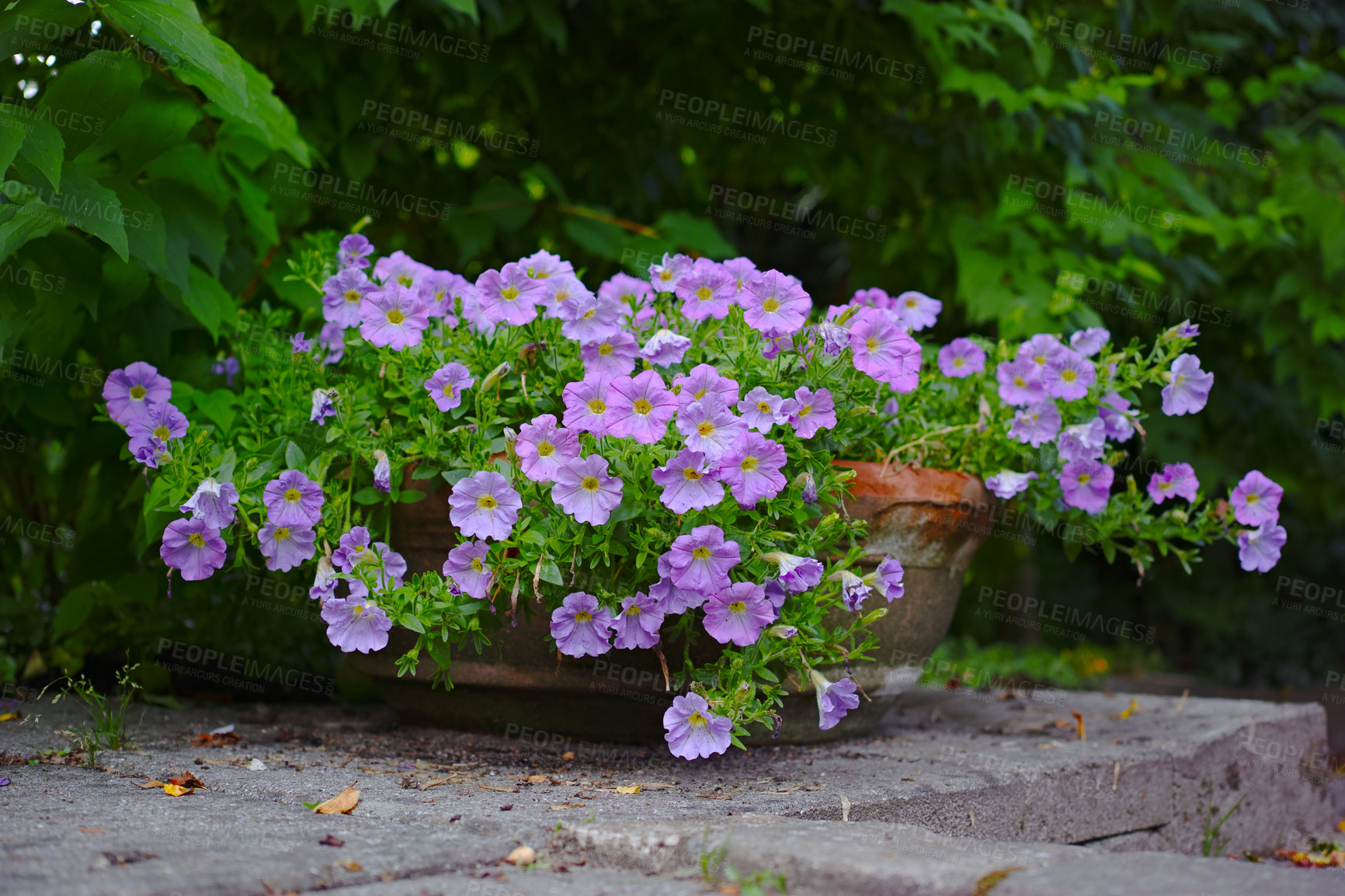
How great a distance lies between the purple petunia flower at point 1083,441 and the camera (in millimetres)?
1993

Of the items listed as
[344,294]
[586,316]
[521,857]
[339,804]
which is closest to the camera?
[521,857]

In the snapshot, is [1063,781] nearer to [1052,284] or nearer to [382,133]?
[1052,284]

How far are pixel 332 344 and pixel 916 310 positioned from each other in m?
1.26

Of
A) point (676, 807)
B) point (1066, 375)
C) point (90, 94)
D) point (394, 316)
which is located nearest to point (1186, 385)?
point (1066, 375)

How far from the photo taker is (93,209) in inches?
65.0

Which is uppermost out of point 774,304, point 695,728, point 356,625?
point 774,304

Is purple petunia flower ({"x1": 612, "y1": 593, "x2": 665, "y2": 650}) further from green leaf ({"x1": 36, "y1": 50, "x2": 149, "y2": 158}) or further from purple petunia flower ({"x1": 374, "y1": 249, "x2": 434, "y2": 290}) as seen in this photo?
green leaf ({"x1": 36, "y1": 50, "x2": 149, "y2": 158})

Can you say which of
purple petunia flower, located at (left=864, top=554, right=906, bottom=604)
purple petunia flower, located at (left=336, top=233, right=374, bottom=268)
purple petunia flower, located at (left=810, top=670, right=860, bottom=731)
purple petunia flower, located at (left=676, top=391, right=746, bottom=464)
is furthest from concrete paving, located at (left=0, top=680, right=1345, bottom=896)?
purple petunia flower, located at (left=336, top=233, right=374, bottom=268)

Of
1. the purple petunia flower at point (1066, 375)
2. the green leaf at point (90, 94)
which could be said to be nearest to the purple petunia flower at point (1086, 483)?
the purple petunia flower at point (1066, 375)

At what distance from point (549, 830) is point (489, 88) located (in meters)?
2.67

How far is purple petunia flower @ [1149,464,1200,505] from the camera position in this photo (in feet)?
6.75

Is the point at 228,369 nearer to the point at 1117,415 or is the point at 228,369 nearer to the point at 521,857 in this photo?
the point at 521,857

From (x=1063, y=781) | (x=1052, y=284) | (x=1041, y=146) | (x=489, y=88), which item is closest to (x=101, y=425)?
(x=489, y=88)

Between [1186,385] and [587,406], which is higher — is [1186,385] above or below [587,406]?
above
